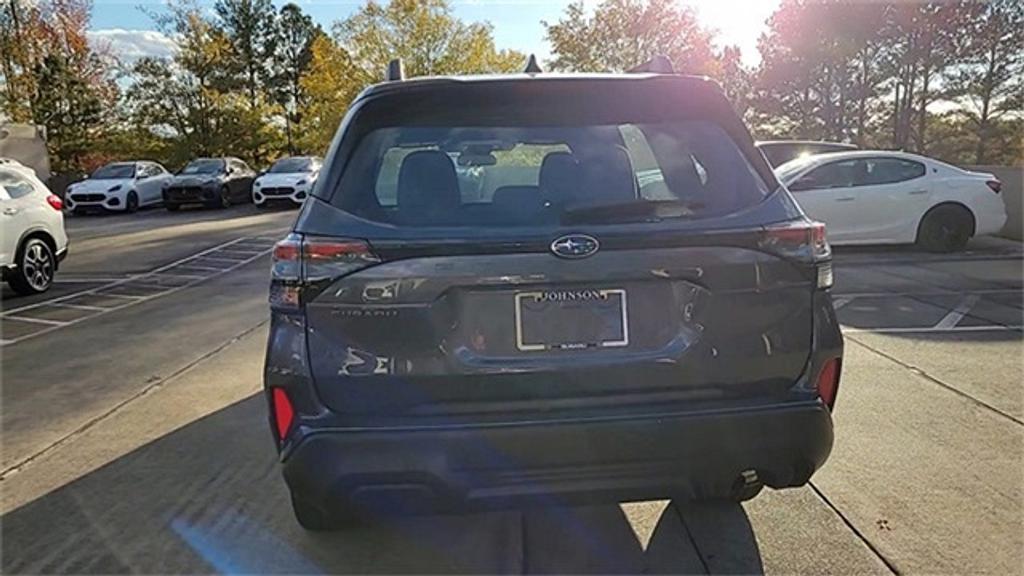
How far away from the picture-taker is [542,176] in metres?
2.42

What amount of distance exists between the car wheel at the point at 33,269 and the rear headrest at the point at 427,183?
25.7 feet

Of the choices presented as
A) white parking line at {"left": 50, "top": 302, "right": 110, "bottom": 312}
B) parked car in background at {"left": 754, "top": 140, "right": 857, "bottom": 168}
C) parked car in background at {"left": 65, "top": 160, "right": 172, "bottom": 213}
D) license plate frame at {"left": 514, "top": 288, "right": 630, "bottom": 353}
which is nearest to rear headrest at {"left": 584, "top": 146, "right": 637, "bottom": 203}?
license plate frame at {"left": 514, "top": 288, "right": 630, "bottom": 353}

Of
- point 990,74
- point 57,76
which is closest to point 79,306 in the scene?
point 57,76

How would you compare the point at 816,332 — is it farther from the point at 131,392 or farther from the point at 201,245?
the point at 201,245

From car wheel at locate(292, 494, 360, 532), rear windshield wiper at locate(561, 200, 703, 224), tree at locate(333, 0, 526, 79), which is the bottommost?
car wheel at locate(292, 494, 360, 532)

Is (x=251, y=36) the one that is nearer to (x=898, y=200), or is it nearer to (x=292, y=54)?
(x=292, y=54)

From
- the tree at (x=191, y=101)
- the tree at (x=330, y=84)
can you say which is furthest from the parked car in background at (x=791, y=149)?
the tree at (x=191, y=101)

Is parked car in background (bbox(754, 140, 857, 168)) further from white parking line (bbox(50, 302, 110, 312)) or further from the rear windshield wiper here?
the rear windshield wiper

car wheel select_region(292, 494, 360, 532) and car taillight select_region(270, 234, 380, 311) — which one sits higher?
car taillight select_region(270, 234, 380, 311)

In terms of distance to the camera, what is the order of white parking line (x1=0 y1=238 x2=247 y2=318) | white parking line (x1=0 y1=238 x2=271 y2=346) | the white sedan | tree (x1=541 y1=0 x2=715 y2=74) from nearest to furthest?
white parking line (x1=0 y1=238 x2=271 y2=346) → white parking line (x1=0 y1=238 x2=247 y2=318) → the white sedan → tree (x1=541 y1=0 x2=715 y2=74)

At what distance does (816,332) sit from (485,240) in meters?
1.05

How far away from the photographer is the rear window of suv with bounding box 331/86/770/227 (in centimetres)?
221

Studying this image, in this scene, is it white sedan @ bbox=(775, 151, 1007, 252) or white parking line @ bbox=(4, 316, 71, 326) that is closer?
white parking line @ bbox=(4, 316, 71, 326)

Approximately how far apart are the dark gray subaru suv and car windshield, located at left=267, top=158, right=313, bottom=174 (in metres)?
19.1
